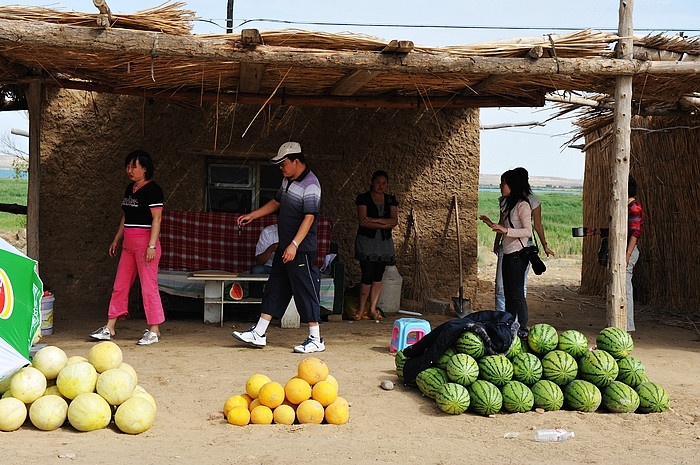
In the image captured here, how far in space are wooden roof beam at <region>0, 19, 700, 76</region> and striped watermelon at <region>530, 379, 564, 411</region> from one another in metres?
2.80

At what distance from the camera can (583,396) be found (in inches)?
193

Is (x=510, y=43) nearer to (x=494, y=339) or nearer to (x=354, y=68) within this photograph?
(x=354, y=68)

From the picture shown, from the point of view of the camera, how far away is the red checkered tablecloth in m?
8.62

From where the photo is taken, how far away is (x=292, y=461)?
151 inches

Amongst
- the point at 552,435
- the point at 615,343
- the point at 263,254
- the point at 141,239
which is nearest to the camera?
the point at 552,435

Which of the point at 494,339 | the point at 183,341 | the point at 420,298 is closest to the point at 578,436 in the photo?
the point at 494,339

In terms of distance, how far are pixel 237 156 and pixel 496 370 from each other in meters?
5.02

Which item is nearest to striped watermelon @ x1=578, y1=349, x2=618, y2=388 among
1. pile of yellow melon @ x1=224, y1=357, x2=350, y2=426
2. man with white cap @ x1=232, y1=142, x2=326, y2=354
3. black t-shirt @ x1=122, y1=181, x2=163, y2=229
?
pile of yellow melon @ x1=224, y1=357, x2=350, y2=426

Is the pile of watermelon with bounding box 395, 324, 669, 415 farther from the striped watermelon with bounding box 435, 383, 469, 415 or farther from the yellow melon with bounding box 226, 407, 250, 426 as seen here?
the yellow melon with bounding box 226, 407, 250, 426

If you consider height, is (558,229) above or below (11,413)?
above

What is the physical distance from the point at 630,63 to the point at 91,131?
18.6ft

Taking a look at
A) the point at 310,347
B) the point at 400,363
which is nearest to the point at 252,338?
the point at 310,347

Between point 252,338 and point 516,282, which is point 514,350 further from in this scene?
point 252,338

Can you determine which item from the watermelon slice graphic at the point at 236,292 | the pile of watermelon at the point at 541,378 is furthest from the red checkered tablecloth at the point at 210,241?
the pile of watermelon at the point at 541,378
